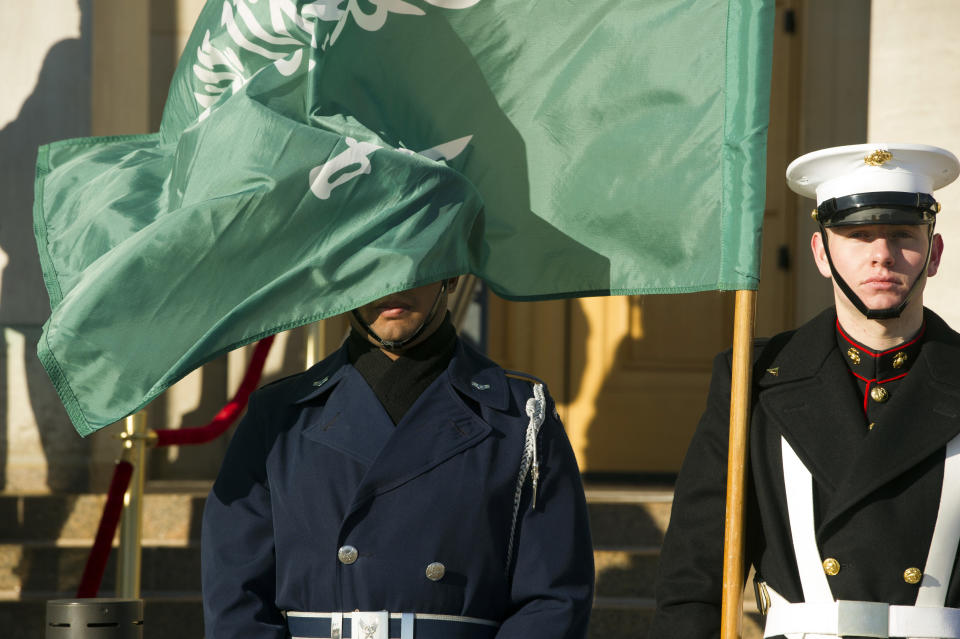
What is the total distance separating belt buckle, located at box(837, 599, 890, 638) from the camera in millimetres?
2668

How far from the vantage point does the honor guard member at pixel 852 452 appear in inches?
106

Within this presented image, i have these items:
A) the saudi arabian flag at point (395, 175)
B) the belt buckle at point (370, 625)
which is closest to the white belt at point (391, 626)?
the belt buckle at point (370, 625)

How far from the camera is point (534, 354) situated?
7559 millimetres

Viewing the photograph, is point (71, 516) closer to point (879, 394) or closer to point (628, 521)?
point (628, 521)

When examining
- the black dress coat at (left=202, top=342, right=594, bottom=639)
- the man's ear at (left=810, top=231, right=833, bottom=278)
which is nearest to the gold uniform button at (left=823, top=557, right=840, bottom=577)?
the black dress coat at (left=202, top=342, right=594, bottom=639)

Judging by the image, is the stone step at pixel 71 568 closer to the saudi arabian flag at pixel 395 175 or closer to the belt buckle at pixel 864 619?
the saudi arabian flag at pixel 395 175

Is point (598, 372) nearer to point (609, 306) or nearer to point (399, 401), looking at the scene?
point (609, 306)

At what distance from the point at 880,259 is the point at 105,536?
3402 mm

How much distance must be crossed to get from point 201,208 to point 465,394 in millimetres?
740

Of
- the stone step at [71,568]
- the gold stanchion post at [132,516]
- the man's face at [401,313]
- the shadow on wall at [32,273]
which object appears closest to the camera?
the man's face at [401,313]

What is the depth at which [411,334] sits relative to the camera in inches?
117

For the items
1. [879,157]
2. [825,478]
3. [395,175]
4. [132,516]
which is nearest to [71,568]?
[132,516]

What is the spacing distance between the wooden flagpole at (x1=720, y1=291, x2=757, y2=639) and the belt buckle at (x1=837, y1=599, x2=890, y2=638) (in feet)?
0.68

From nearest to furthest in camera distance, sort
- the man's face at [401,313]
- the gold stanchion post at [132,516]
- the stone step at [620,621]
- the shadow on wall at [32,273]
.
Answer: the man's face at [401,313] < the gold stanchion post at [132,516] < the stone step at [620,621] < the shadow on wall at [32,273]
